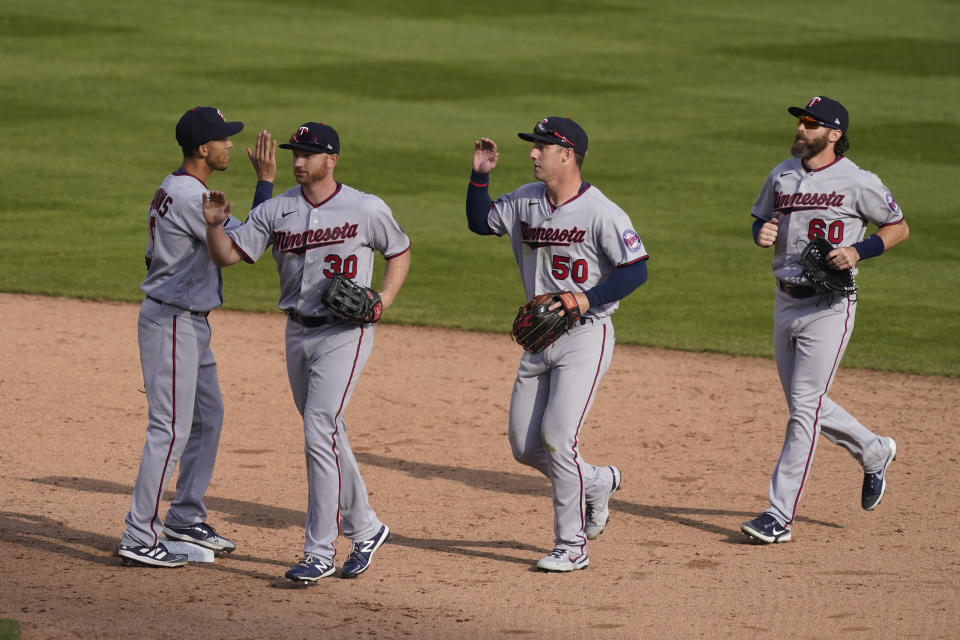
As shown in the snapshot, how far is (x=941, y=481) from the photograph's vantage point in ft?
25.4

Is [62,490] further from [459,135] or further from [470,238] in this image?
[459,135]

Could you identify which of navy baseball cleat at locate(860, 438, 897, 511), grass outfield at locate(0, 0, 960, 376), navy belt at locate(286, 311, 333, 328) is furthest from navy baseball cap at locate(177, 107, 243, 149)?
grass outfield at locate(0, 0, 960, 376)

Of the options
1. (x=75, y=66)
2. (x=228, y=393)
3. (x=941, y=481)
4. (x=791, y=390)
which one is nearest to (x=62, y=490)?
(x=228, y=393)

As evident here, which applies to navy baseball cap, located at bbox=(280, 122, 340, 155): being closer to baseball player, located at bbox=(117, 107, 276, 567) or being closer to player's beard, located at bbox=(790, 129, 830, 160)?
baseball player, located at bbox=(117, 107, 276, 567)

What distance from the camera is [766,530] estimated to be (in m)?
6.66

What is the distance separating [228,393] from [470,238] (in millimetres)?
5120

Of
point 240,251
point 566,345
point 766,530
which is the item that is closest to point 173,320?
point 240,251

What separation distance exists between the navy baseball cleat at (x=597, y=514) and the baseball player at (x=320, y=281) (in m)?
1.21

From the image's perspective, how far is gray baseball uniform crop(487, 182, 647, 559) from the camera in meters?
6.10

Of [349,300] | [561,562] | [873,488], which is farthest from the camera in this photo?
[873,488]

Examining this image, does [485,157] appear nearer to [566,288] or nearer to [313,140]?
[566,288]

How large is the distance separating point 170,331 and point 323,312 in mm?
715

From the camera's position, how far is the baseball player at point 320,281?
19.3ft

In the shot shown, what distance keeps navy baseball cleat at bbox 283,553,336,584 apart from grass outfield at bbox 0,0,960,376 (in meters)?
5.48
